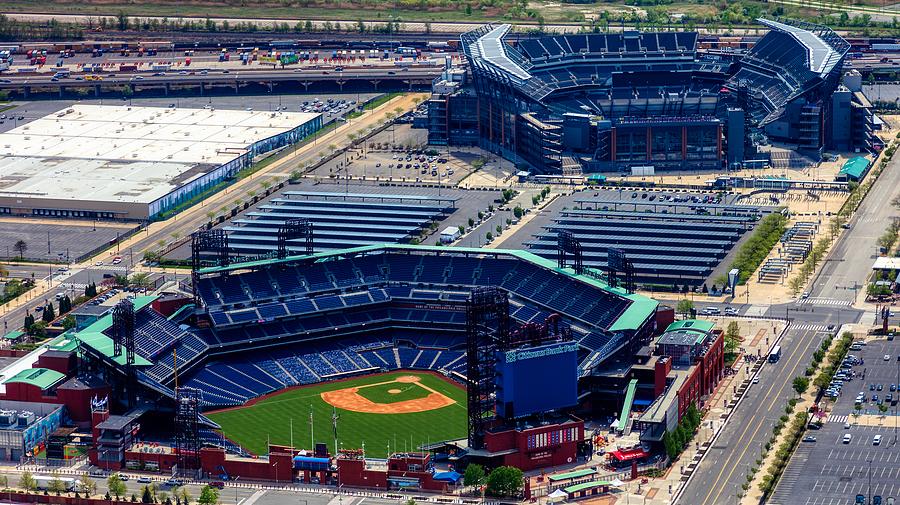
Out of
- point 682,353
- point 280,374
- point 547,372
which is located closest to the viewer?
point 547,372

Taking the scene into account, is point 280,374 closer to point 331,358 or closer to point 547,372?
point 331,358

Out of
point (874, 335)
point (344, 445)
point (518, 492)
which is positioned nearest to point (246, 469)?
point (344, 445)

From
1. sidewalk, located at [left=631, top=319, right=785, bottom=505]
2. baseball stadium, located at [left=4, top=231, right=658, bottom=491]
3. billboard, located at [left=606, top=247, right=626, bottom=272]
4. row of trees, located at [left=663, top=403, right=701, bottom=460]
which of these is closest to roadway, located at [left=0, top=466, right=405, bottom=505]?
baseball stadium, located at [left=4, top=231, right=658, bottom=491]

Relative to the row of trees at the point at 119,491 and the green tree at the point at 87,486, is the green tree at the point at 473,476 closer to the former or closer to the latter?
the row of trees at the point at 119,491

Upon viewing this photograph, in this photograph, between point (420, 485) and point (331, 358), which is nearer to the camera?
point (420, 485)

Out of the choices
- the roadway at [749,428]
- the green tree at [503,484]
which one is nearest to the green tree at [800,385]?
the roadway at [749,428]

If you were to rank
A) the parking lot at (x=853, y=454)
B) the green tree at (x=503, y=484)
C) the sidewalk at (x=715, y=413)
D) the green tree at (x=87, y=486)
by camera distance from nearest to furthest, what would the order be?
the parking lot at (x=853, y=454) < the green tree at (x=503, y=484) < the sidewalk at (x=715, y=413) < the green tree at (x=87, y=486)

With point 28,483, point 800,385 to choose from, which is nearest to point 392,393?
point 800,385
